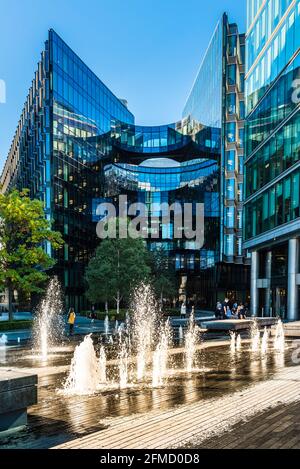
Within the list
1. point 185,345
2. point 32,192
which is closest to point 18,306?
point 32,192

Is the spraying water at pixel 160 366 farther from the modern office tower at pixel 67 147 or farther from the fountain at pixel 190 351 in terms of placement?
the modern office tower at pixel 67 147

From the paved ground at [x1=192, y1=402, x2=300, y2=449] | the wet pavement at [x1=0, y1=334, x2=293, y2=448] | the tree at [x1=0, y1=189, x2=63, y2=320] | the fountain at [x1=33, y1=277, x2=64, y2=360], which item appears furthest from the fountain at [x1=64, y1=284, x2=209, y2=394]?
the tree at [x1=0, y1=189, x2=63, y2=320]

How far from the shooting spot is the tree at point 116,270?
41.3 meters

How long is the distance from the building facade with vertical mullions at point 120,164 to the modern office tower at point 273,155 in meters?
15.2

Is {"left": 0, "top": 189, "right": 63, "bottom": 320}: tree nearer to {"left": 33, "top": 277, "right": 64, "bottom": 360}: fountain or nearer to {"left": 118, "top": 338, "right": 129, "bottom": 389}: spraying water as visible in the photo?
{"left": 33, "top": 277, "right": 64, "bottom": 360}: fountain

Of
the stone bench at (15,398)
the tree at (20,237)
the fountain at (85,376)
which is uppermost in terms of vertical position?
the tree at (20,237)

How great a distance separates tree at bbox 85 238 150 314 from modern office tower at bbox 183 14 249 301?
80.6 feet

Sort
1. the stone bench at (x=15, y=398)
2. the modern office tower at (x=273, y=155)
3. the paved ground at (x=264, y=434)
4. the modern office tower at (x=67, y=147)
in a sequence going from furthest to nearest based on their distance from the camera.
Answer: the modern office tower at (x=67, y=147)
the modern office tower at (x=273, y=155)
the stone bench at (x=15, y=398)
the paved ground at (x=264, y=434)

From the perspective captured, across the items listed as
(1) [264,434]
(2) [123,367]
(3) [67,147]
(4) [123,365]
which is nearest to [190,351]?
(4) [123,365]

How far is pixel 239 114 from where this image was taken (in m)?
63.5

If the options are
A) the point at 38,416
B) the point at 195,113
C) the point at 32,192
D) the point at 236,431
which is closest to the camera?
the point at 236,431

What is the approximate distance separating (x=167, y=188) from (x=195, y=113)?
13643 mm

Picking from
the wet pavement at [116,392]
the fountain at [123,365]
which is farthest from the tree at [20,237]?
the wet pavement at [116,392]
